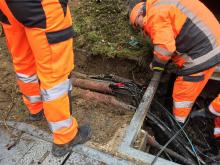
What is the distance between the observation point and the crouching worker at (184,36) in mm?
4008

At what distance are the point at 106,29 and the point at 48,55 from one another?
10.3 feet

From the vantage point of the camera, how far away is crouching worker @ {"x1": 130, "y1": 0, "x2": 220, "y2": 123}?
4.01 meters

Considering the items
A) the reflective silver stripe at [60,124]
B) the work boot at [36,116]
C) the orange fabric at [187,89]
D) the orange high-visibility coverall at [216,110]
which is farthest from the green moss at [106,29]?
the reflective silver stripe at [60,124]

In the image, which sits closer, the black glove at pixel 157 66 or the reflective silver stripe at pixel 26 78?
the reflective silver stripe at pixel 26 78

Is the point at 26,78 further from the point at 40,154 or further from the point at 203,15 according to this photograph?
the point at 203,15

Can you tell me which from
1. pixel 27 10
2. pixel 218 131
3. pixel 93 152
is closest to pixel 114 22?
pixel 218 131

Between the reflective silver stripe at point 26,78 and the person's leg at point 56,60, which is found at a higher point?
the person's leg at point 56,60

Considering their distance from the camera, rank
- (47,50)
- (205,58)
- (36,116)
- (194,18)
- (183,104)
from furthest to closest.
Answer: (183,104), (205,58), (194,18), (36,116), (47,50)

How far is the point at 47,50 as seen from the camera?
2771 mm

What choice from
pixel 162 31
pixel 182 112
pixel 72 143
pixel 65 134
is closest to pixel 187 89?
pixel 182 112

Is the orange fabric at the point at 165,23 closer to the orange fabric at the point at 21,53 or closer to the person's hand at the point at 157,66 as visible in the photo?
the person's hand at the point at 157,66

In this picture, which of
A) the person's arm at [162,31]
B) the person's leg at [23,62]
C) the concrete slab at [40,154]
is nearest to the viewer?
the person's leg at [23,62]

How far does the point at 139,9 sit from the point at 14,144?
2.35 metres

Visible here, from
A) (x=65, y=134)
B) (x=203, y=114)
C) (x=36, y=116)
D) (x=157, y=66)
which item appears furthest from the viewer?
(x=203, y=114)
